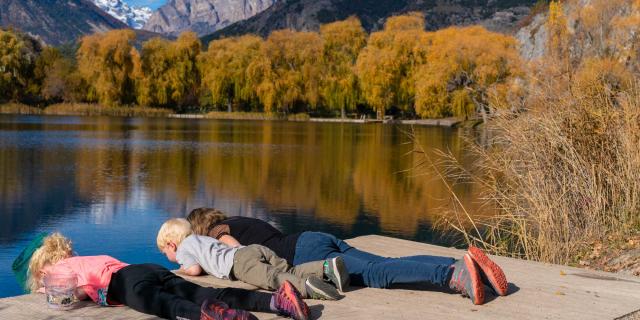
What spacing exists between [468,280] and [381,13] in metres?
164

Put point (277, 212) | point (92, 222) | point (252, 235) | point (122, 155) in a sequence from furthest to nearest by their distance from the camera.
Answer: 1. point (122, 155)
2. point (277, 212)
3. point (92, 222)
4. point (252, 235)

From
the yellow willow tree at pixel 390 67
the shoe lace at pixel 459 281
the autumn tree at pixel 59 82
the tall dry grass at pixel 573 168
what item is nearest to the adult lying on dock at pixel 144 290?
the shoe lace at pixel 459 281

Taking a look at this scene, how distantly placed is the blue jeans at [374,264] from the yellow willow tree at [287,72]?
3775cm

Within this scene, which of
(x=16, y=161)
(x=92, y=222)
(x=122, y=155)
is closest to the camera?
(x=92, y=222)

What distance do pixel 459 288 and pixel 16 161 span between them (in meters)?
14.5

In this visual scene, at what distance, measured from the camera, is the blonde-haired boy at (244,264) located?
3.60 meters

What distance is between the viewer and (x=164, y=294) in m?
3.29

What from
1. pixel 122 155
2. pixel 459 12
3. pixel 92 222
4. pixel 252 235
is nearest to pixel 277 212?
pixel 92 222

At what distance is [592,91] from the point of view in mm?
6184

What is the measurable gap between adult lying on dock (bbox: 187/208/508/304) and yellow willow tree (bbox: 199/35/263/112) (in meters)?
38.9

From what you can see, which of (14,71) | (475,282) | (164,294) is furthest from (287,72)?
(164,294)

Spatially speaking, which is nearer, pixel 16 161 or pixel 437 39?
pixel 16 161

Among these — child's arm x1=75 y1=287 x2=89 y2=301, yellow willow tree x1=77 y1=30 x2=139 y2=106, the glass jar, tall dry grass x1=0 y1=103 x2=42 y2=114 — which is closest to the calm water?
child's arm x1=75 y1=287 x2=89 y2=301

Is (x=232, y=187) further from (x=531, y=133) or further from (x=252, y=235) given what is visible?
(x=252, y=235)
